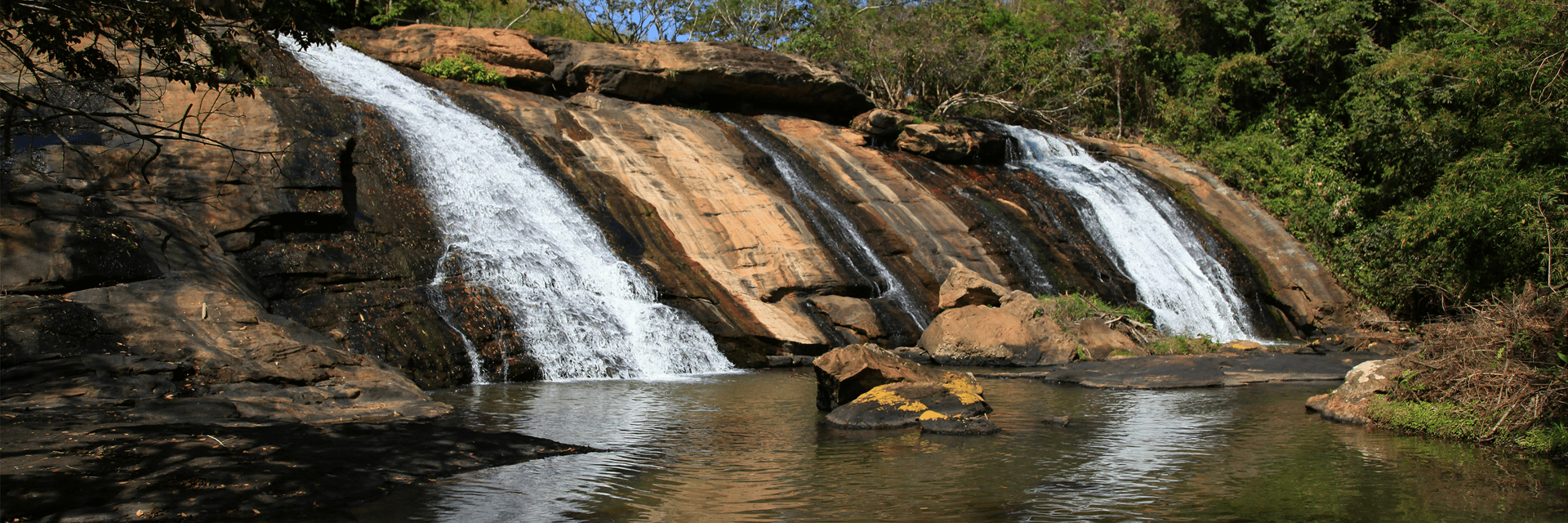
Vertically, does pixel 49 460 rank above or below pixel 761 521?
above

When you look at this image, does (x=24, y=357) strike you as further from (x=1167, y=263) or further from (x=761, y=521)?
(x=1167, y=263)

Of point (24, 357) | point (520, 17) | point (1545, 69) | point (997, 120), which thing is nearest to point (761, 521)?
point (24, 357)

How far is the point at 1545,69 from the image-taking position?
1566cm

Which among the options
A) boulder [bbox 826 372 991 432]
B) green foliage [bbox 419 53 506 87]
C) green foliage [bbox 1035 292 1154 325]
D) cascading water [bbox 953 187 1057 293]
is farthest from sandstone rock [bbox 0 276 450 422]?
cascading water [bbox 953 187 1057 293]

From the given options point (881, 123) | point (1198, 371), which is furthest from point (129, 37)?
point (881, 123)

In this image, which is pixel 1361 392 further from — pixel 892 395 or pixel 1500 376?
pixel 892 395

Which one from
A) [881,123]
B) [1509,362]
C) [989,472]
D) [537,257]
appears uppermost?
[881,123]

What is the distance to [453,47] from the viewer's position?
24.6 metres

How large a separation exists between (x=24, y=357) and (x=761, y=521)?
6.63 meters

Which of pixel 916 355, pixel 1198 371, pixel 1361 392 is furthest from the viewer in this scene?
pixel 916 355

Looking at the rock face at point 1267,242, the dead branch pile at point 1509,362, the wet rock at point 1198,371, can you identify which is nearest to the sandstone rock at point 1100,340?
the wet rock at point 1198,371

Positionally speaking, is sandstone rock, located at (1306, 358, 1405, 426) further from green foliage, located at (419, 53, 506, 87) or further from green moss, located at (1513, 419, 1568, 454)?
green foliage, located at (419, 53, 506, 87)

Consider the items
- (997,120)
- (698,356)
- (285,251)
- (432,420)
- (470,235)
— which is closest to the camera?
(432,420)

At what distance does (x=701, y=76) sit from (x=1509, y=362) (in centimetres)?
2170
